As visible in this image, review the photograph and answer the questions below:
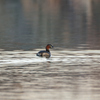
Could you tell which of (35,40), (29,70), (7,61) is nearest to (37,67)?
(29,70)

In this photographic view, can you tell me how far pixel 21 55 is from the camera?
15039mm

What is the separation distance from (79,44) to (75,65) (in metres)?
5.13

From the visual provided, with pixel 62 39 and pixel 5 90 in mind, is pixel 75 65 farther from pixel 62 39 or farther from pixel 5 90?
pixel 62 39

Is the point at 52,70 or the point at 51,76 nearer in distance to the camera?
the point at 51,76

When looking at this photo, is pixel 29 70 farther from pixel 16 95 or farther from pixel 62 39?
pixel 62 39

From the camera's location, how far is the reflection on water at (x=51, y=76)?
9.84 meters

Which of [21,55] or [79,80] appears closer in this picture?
[79,80]

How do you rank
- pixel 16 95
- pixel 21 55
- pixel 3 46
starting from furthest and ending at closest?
pixel 3 46
pixel 21 55
pixel 16 95

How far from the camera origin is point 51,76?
38.3 ft

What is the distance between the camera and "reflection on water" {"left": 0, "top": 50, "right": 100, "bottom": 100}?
388 inches

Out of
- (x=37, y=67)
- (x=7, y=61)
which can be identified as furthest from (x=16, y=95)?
(x=7, y=61)

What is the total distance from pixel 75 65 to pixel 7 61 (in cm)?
212

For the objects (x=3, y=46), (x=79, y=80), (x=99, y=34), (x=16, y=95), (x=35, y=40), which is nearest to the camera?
(x=16, y=95)

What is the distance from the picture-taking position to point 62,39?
20.5 m
